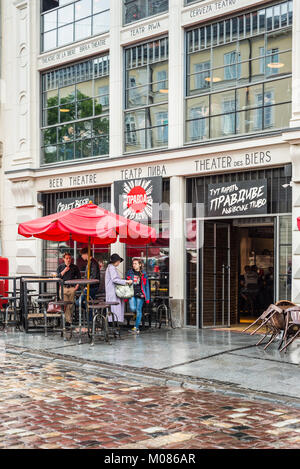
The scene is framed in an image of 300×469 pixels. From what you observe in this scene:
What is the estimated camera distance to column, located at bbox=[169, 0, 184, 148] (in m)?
15.1

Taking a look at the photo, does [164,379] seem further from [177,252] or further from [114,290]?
[177,252]

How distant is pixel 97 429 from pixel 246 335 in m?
7.91

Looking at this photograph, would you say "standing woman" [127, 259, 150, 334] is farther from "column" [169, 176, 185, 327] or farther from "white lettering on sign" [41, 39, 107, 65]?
"white lettering on sign" [41, 39, 107, 65]

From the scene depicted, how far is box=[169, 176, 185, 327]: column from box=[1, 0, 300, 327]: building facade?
34 mm

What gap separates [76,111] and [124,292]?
288 inches

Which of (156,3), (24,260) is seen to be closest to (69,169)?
(24,260)

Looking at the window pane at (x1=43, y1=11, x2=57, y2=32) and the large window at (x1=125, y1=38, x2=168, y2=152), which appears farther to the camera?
the window pane at (x1=43, y1=11, x2=57, y2=32)

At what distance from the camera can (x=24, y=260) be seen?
1908cm

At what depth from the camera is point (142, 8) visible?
16.2m

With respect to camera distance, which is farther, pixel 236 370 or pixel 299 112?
pixel 299 112

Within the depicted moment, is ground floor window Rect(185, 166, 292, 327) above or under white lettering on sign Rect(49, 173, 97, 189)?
under

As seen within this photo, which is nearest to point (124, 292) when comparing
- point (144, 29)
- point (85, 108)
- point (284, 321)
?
point (284, 321)

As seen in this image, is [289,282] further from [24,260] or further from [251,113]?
[24,260]

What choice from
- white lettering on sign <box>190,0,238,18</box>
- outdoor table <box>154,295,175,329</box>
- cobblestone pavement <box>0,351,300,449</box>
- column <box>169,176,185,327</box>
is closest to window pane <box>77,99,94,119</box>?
column <box>169,176,185,327</box>
